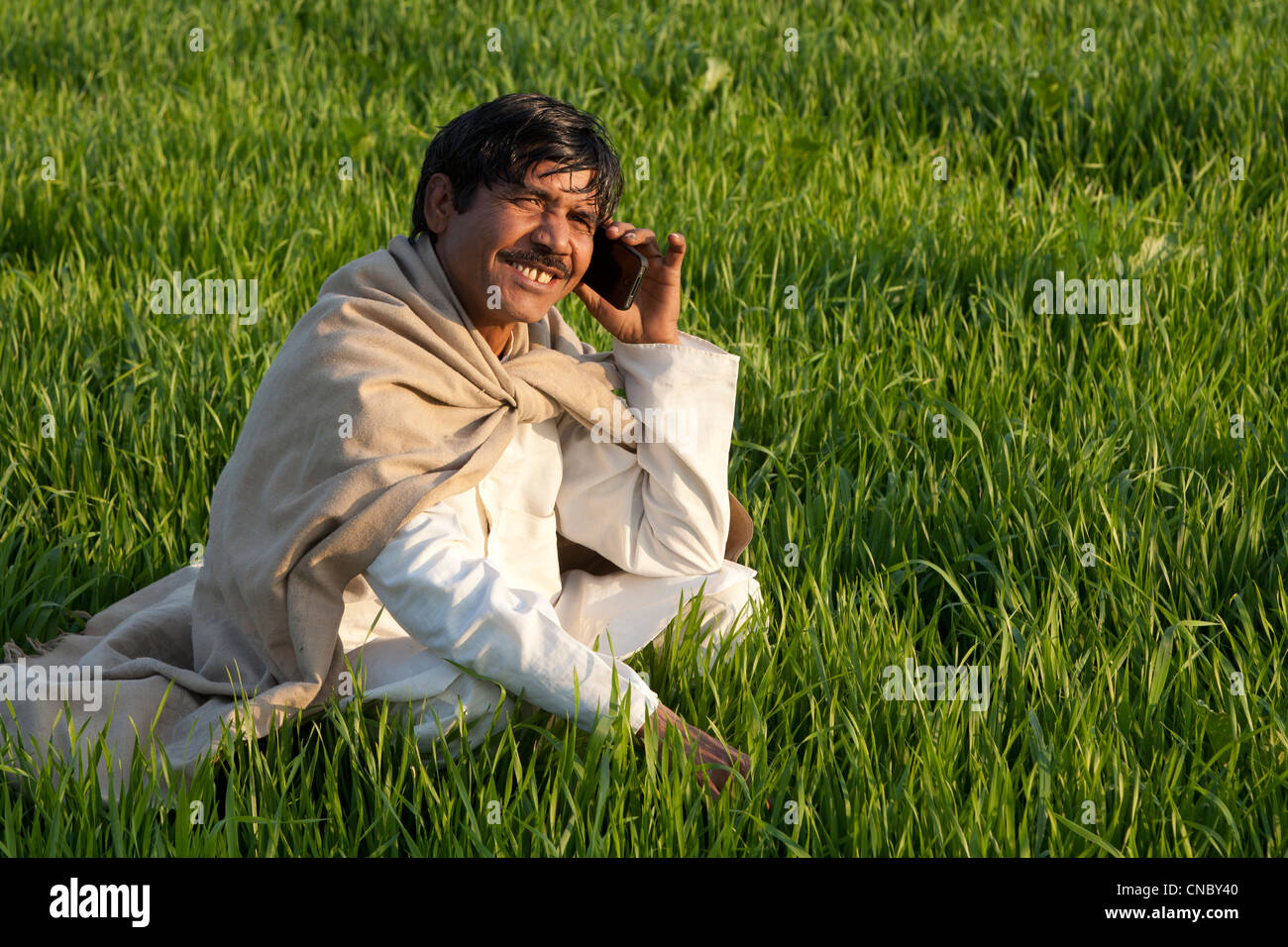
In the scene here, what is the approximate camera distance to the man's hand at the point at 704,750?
209cm

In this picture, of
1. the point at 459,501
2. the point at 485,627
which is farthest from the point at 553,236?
the point at 485,627

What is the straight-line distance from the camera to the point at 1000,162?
519 cm

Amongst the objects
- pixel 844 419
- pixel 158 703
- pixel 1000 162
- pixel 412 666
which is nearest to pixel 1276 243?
pixel 1000 162

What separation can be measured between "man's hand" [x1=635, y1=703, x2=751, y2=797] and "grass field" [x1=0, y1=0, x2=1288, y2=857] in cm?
6

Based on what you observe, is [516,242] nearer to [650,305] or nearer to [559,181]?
[559,181]

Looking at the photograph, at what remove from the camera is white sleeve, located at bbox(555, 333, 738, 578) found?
244 cm

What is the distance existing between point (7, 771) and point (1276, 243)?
3.85 metres

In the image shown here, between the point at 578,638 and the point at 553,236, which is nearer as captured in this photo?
the point at 553,236

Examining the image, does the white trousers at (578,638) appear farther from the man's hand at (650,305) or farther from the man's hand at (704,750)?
the man's hand at (650,305)

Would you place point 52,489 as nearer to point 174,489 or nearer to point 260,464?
point 174,489

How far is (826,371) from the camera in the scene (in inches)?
138

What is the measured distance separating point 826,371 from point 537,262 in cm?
144

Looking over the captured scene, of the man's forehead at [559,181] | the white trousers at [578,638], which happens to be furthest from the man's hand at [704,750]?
the man's forehead at [559,181]

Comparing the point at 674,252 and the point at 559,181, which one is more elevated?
the point at 559,181
